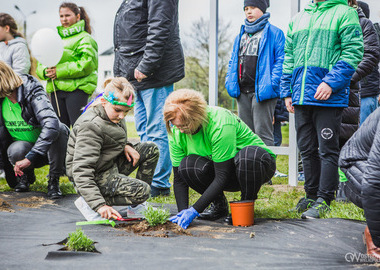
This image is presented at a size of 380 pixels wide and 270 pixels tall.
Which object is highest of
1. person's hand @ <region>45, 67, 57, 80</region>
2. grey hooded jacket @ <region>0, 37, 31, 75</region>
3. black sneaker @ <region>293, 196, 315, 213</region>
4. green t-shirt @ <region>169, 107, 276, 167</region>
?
grey hooded jacket @ <region>0, 37, 31, 75</region>

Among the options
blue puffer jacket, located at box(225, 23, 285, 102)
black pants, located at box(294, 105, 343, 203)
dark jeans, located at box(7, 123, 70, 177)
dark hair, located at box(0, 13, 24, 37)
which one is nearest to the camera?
black pants, located at box(294, 105, 343, 203)

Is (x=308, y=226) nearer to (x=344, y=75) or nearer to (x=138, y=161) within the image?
(x=344, y=75)

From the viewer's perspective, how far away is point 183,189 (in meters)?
3.32

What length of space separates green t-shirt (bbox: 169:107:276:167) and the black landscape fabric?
500 millimetres

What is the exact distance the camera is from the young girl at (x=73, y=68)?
4.83m

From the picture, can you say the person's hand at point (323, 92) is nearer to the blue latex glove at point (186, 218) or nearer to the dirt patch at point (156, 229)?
the blue latex glove at point (186, 218)

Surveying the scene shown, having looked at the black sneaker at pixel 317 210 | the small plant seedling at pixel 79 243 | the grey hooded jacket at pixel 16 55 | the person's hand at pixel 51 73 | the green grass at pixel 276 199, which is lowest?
the green grass at pixel 276 199

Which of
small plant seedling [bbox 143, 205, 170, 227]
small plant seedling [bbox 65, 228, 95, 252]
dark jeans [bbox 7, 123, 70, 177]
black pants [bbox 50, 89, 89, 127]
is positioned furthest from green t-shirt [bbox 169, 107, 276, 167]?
black pants [bbox 50, 89, 89, 127]

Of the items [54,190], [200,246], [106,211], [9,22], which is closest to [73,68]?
[9,22]

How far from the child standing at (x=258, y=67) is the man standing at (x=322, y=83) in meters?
0.93

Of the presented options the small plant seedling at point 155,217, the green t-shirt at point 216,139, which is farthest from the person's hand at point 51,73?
the small plant seedling at point 155,217

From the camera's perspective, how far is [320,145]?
342 cm

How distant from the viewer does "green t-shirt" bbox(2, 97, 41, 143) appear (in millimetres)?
4293

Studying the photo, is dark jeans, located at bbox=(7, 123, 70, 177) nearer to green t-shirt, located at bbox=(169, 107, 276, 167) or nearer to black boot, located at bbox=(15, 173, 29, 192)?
black boot, located at bbox=(15, 173, 29, 192)
